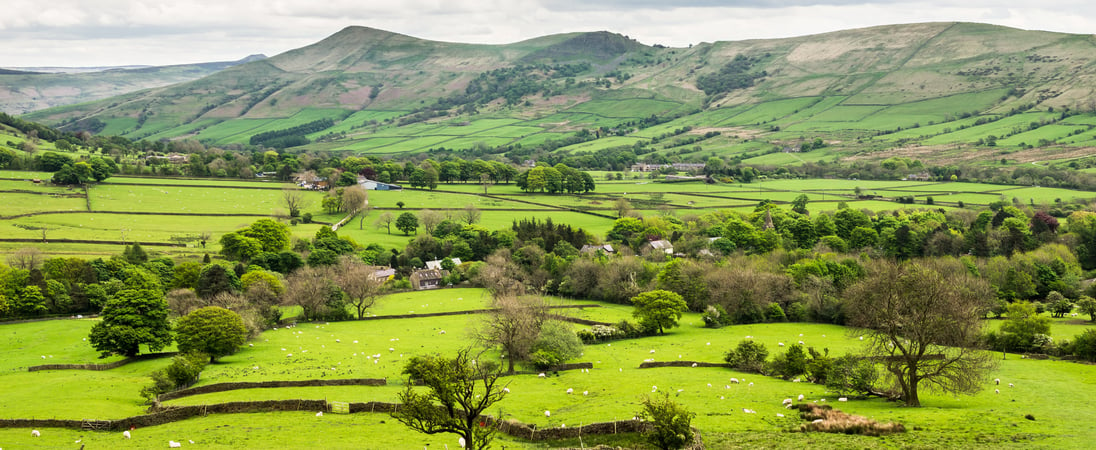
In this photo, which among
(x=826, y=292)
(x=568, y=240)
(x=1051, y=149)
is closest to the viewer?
(x=826, y=292)

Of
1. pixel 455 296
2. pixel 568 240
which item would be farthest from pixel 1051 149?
pixel 455 296

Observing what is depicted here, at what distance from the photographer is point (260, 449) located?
29.9m

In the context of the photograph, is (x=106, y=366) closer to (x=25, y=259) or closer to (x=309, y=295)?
(x=309, y=295)

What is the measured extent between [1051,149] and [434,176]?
14525 cm

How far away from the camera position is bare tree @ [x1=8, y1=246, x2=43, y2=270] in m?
70.9

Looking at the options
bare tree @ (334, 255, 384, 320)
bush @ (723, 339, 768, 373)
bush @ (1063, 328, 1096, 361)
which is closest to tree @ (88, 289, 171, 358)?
bare tree @ (334, 255, 384, 320)

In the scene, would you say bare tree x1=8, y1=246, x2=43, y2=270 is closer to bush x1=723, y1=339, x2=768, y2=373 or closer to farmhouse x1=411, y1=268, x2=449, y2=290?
farmhouse x1=411, y1=268, x2=449, y2=290

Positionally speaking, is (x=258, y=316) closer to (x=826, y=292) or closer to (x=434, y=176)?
(x=826, y=292)

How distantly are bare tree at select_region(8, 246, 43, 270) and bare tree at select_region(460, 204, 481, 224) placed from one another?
53342 mm

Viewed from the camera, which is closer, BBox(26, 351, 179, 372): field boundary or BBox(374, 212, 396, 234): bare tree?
BBox(26, 351, 179, 372): field boundary

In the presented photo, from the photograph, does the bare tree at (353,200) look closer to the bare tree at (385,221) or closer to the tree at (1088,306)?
the bare tree at (385,221)

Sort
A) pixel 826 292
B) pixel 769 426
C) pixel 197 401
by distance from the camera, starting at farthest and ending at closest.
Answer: pixel 826 292
pixel 197 401
pixel 769 426

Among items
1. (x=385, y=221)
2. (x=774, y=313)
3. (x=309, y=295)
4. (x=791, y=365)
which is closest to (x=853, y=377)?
(x=791, y=365)

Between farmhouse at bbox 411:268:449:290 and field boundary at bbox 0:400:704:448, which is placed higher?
field boundary at bbox 0:400:704:448
